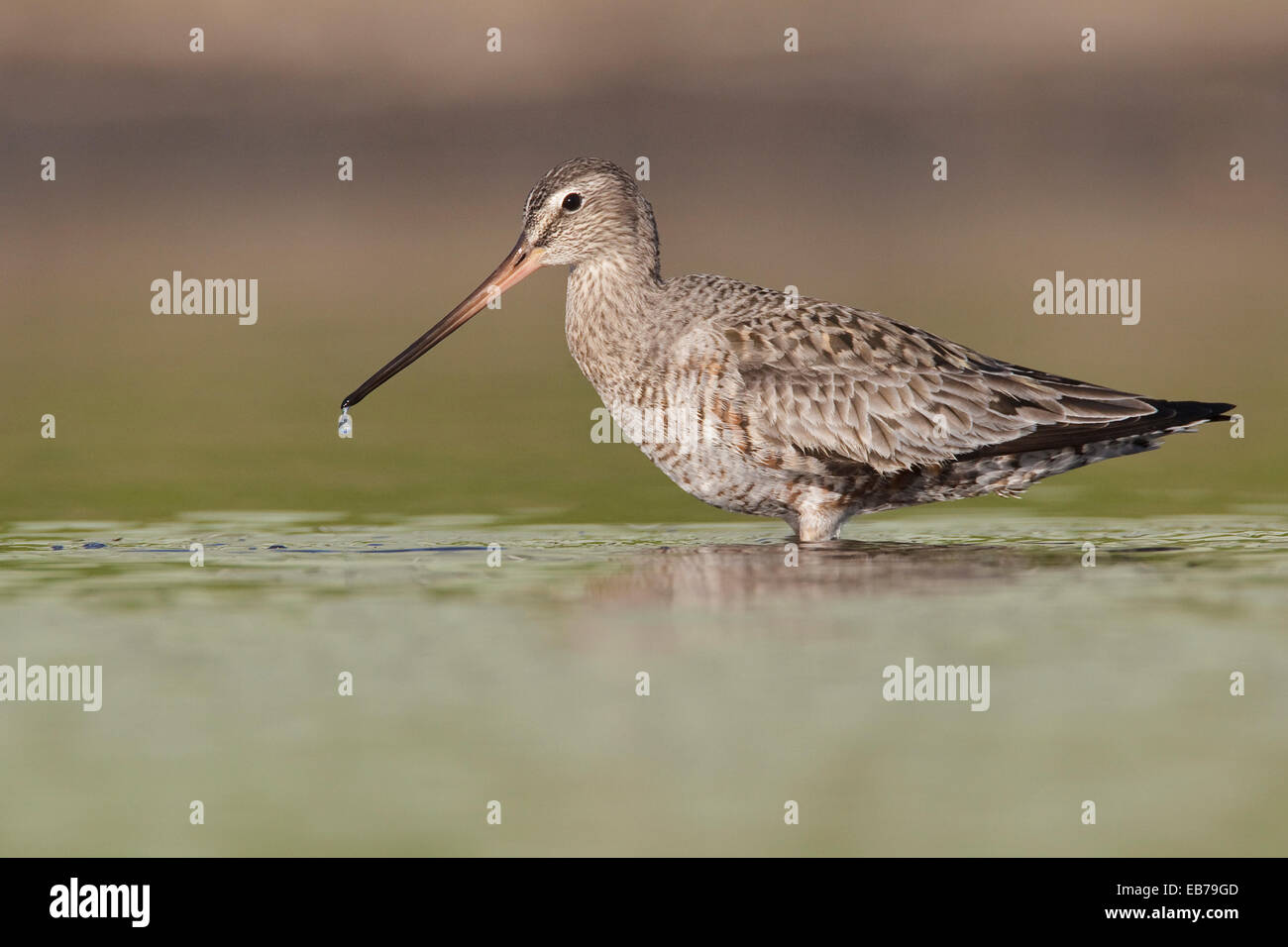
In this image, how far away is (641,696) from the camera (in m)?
9.09

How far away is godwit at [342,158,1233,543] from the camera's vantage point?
40.5 ft

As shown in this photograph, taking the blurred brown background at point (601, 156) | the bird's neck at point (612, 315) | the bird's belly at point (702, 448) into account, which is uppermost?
the blurred brown background at point (601, 156)

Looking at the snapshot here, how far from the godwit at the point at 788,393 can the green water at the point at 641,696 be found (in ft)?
1.44

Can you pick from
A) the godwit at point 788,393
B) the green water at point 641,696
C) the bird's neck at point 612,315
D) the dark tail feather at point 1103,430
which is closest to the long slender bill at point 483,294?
the godwit at point 788,393

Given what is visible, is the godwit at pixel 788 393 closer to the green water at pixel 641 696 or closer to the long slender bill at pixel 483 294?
the long slender bill at pixel 483 294

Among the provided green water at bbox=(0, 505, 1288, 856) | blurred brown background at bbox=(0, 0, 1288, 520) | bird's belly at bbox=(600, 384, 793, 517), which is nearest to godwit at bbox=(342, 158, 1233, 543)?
bird's belly at bbox=(600, 384, 793, 517)

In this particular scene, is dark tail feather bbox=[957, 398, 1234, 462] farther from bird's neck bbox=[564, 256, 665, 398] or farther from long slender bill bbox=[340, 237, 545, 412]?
long slender bill bbox=[340, 237, 545, 412]

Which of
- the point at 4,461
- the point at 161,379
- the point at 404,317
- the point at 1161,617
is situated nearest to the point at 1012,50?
the point at 404,317

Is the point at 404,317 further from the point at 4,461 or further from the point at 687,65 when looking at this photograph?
the point at 687,65

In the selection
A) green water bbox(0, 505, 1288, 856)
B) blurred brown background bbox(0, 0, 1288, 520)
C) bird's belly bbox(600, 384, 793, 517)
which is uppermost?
blurred brown background bbox(0, 0, 1288, 520)

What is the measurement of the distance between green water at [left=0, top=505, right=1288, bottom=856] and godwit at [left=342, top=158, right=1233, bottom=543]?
439mm

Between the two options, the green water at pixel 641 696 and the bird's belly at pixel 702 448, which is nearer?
the green water at pixel 641 696

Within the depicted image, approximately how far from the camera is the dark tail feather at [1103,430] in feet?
41.3

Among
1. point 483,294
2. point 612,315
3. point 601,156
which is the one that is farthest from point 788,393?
point 601,156
